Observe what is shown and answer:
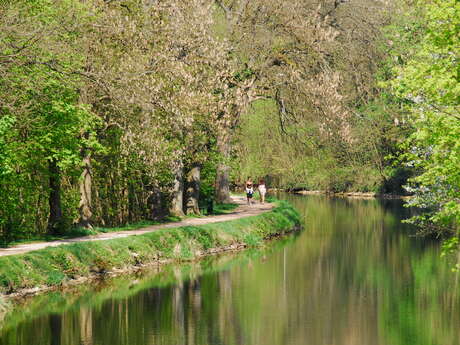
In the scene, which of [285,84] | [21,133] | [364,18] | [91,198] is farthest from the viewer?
[364,18]

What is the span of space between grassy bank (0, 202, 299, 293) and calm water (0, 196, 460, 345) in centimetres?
72

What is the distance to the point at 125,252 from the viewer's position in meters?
25.4

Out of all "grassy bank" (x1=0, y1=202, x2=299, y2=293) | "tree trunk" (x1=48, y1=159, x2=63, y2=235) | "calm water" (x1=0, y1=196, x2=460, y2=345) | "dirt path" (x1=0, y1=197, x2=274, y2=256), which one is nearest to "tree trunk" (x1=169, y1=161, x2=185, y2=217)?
"dirt path" (x1=0, y1=197, x2=274, y2=256)

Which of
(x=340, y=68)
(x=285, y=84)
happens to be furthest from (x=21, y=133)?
(x=340, y=68)

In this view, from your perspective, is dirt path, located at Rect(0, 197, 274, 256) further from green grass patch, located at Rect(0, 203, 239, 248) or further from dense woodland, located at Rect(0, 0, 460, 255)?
dense woodland, located at Rect(0, 0, 460, 255)

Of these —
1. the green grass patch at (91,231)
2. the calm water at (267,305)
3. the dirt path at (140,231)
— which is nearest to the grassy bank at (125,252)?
the calm water at (267,305)

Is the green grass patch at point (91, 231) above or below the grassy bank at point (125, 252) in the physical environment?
above

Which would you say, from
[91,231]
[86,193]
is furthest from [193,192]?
[91,231]

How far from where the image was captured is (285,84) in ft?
129

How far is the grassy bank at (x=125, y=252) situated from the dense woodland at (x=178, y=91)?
2673 millimetres

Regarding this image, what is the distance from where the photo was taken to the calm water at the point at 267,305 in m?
17.9

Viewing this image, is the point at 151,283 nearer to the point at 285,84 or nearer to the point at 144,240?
the point at 144,240

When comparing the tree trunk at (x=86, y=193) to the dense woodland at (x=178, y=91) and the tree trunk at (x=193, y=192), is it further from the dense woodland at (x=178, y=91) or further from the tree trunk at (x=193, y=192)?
the tree trunk at (x=193, y=192)

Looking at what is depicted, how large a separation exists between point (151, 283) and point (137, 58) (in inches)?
311
